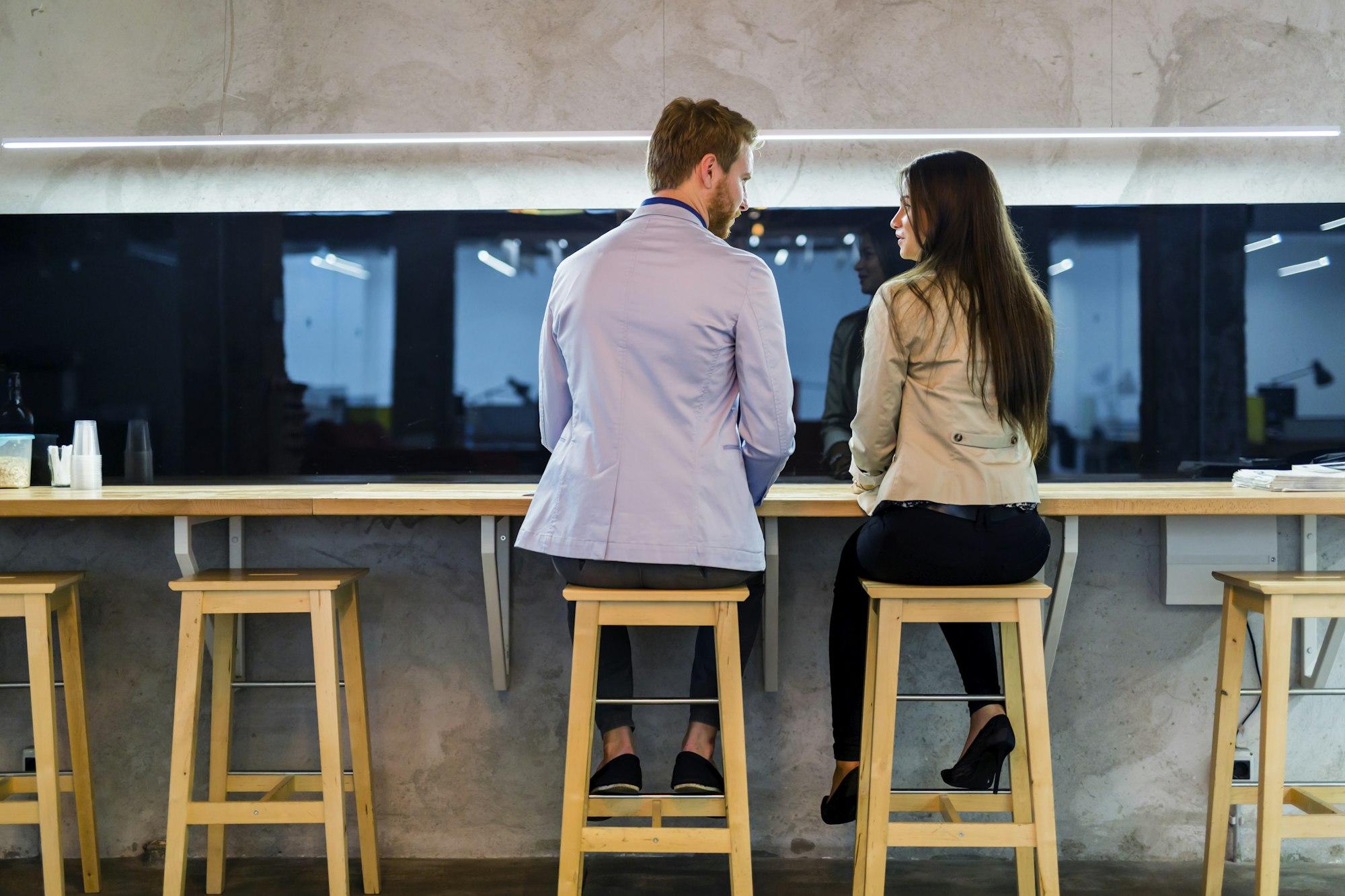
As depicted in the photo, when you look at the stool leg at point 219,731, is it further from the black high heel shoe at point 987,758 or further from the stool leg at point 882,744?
the black high heel shoe at point 987,758

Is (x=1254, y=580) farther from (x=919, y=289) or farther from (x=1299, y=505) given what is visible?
(x=919, y=289)

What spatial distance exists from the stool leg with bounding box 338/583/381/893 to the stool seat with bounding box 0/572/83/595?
60 cm

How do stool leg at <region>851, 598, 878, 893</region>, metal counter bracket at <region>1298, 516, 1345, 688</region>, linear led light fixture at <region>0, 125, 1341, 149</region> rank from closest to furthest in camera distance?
stool leg at <region>851, 598, 878, 893</region>
metal counter bracket at <region>1298, 516, 1345, 688</region>
linear led light fixture at <region>0, 125, 1341, 149</region>

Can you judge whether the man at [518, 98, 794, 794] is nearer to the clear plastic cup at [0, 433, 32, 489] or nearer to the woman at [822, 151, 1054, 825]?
the woman at [822, 151, 1054, 825]

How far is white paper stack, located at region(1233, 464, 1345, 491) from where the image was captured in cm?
227

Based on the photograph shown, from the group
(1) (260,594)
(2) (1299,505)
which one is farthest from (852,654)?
(1) (260,594)

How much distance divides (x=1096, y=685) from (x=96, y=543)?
2526mm

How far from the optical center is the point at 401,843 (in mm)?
2559

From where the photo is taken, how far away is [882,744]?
191 cm

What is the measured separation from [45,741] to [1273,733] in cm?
249

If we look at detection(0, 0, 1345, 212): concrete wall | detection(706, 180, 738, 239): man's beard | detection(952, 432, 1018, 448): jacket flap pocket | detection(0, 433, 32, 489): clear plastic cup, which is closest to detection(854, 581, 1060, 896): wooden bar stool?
detection(952, 432, 1018, 448): jacket flap pocket

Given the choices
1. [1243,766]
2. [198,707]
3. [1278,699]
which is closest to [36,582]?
[198,707]

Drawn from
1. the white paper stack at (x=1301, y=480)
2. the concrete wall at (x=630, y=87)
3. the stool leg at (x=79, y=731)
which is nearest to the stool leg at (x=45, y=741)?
the stool leg at (x=79, y=731)

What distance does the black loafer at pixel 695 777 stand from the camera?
204 centimetres
